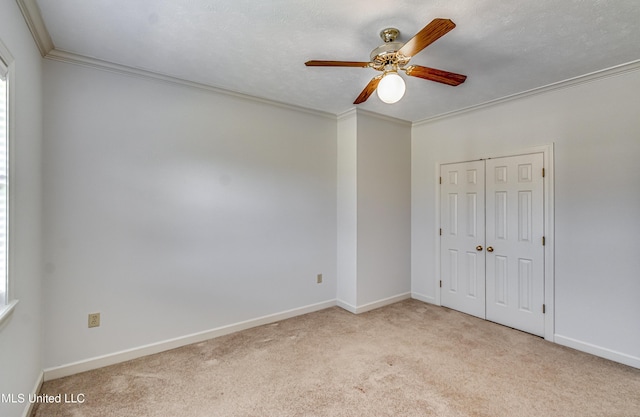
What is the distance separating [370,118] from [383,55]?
187cm

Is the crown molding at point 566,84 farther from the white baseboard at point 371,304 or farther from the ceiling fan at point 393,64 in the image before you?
the white baseboard at point 371,304

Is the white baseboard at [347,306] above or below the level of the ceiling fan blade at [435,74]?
below

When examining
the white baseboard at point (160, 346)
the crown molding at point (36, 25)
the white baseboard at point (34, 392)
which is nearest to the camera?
the crown molding at point (36, 25)

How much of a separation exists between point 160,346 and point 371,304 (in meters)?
2.40

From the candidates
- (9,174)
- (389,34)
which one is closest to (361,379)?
(389,34)

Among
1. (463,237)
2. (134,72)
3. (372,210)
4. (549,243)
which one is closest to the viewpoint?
(134,72)

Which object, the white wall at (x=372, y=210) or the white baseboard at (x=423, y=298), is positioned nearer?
the white wall at (x=372, y=210)

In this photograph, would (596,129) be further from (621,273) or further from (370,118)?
(370,118)

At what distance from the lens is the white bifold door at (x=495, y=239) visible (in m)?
3.12

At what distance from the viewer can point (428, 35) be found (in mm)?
1625

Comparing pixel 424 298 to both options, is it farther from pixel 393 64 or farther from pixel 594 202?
pixel 393 64

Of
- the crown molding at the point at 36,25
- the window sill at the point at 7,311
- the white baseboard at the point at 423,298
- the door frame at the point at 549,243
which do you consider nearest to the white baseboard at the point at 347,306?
the white baseboard at the point at 423,298

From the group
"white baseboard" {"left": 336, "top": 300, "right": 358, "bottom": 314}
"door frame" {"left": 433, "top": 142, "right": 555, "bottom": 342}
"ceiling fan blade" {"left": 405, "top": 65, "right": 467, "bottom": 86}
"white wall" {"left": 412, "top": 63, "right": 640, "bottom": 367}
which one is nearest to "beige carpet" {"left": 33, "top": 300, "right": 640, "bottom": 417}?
"door frame" {"left": 433, "top": 142, "right": 555, "bottom": 342}

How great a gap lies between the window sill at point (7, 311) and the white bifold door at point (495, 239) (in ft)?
13.3
